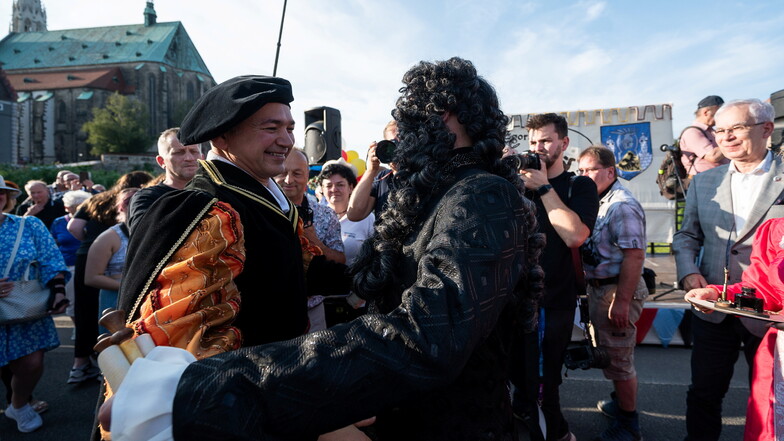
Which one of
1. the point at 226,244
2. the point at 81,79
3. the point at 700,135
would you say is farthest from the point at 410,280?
the point at 81,79

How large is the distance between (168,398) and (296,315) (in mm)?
764

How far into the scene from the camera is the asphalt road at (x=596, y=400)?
3.42 metres

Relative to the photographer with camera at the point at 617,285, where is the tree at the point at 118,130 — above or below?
above

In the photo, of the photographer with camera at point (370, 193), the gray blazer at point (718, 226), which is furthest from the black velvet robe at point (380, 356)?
the photographer with camera at point (370, 193)

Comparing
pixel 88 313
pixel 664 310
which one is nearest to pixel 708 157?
pixel 664 310

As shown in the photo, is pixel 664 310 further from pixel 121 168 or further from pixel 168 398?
pixel 121 168

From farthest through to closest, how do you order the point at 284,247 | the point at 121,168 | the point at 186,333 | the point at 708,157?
the point at 121,168 < the point at 708,157 < the point at 284,247 < the point at 186,333

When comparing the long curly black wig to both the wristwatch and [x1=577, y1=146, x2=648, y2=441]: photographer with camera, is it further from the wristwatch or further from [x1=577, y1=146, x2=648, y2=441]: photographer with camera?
[x1=577, y1=146, x2=648, y2=441]: photographer with camera

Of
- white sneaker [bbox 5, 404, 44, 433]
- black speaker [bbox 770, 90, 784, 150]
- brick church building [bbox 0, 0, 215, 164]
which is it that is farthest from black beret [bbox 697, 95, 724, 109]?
brick church building [bbox 0, 0, 215, 164]

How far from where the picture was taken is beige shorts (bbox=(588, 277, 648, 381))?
3223 mm

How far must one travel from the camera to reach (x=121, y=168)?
158 feet

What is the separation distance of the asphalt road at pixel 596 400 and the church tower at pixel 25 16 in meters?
93.5

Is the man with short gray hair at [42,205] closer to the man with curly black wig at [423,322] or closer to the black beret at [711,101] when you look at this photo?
the man with curly black wig at [423,322]

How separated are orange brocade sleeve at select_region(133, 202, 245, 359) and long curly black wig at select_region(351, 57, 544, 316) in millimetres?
371
